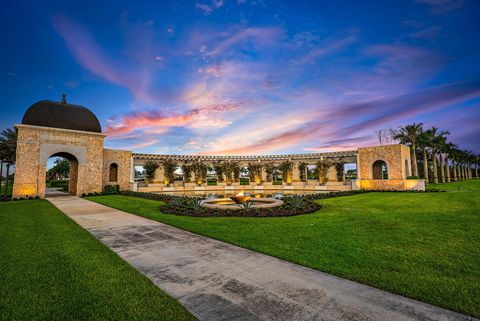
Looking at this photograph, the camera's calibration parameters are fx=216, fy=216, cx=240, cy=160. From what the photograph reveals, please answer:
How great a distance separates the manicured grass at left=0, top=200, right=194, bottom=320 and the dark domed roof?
21.2m

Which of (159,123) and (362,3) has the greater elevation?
(362,3)

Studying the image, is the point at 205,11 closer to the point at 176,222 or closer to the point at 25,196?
the point at 176,222

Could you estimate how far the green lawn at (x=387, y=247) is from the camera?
363 cm

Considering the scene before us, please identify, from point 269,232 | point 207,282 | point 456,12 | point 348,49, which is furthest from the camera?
point 348,49

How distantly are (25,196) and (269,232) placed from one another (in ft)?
80.9

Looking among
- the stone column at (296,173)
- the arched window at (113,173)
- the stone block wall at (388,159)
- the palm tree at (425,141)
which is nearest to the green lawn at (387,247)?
the stone block wall at (388,159)

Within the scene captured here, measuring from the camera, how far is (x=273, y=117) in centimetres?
2634

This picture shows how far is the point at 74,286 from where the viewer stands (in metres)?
3.70

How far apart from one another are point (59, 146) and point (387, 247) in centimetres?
2838

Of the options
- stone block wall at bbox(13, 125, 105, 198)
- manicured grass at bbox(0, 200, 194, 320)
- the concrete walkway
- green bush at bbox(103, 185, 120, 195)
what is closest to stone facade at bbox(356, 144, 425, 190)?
the concrete walkway

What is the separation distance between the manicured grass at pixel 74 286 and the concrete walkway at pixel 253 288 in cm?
33

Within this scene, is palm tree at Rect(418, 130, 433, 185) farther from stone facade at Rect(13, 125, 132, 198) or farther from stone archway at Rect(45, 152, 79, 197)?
stone archway at Rect(45, 152, 79, 197)

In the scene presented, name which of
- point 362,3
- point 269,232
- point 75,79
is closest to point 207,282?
point 269,232

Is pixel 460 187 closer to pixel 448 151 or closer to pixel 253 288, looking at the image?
pixel 448 151
